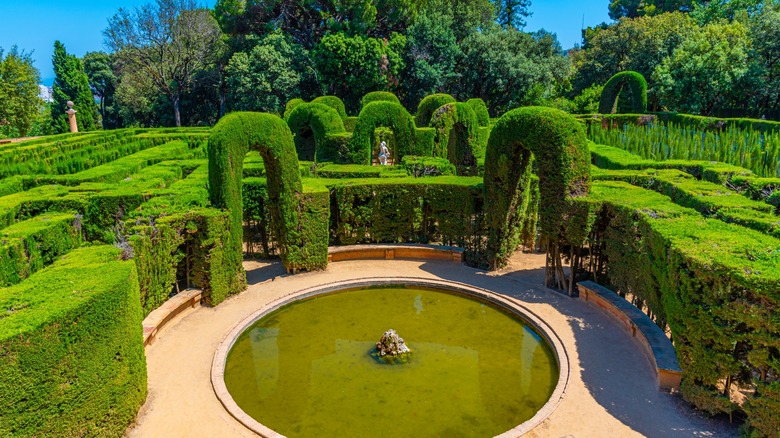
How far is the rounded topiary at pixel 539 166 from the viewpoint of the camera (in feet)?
39.1

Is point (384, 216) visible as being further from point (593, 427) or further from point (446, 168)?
point (593, 427)

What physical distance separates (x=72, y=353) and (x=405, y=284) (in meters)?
8.47

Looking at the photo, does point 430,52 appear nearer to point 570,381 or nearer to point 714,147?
point 714,147

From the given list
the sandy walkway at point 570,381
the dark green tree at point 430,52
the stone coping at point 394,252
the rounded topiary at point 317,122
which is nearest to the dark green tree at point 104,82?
the dark green tree at point 430,52

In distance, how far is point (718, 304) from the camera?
7.23 m

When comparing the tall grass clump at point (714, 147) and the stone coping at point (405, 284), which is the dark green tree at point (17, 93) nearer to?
the stone coping at point (405, 284)

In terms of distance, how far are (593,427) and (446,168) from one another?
13.0m

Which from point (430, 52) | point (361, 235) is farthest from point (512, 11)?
point (361, 235)

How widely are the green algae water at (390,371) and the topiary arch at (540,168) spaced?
276cm

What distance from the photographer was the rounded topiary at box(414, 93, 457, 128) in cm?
2770

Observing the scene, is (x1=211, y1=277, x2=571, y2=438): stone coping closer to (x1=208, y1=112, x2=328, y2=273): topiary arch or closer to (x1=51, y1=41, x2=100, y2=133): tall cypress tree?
(x1=208, y1=112, x2=328, y2=273): topiary arch

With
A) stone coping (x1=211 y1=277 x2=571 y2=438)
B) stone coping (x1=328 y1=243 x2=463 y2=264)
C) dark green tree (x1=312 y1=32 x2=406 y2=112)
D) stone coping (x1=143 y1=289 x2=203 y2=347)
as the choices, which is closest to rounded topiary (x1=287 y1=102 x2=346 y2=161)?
stone coping (x1=328 y1=243 x2=463 y2=264)

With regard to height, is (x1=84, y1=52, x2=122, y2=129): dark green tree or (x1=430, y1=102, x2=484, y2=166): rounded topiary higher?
(x1=84, y1=52, x2=122, y2=129): dark green tree

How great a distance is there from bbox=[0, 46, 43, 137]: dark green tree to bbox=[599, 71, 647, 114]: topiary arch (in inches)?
1799
